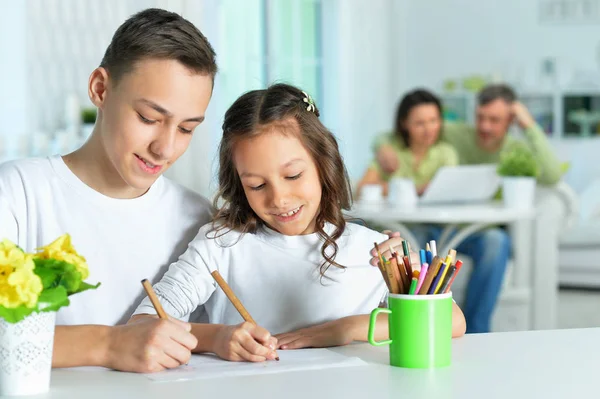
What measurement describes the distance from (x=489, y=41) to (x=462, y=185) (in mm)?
3858

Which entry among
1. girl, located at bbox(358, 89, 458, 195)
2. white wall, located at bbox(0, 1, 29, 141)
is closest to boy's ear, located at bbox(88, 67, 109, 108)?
white wall, located at bbox(0, 1, 29, 141)

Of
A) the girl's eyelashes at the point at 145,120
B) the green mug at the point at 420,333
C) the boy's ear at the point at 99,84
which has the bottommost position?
the green mug at the point at 420,333

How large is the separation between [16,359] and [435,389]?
506mm

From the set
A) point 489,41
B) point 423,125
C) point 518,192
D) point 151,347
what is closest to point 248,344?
point 151,347

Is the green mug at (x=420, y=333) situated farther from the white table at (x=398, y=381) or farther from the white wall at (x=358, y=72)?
the white wall at (x=358, y=72)

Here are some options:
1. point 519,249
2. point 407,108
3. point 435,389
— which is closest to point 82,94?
point 407,108

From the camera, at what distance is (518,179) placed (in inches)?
154

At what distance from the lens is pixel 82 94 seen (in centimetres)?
472

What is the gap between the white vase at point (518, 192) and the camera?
3902 millimetres

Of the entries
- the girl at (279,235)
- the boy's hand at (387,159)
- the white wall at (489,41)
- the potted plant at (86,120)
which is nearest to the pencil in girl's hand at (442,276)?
the girl at (279,235)

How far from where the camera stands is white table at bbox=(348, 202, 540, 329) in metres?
3.70

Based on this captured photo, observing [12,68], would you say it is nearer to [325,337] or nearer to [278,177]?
[278,177]

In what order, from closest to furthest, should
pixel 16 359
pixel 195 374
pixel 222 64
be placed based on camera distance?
pixel 16 359, pixel 195 374, pixel 222 64

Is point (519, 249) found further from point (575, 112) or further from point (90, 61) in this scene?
point (575, 112)
